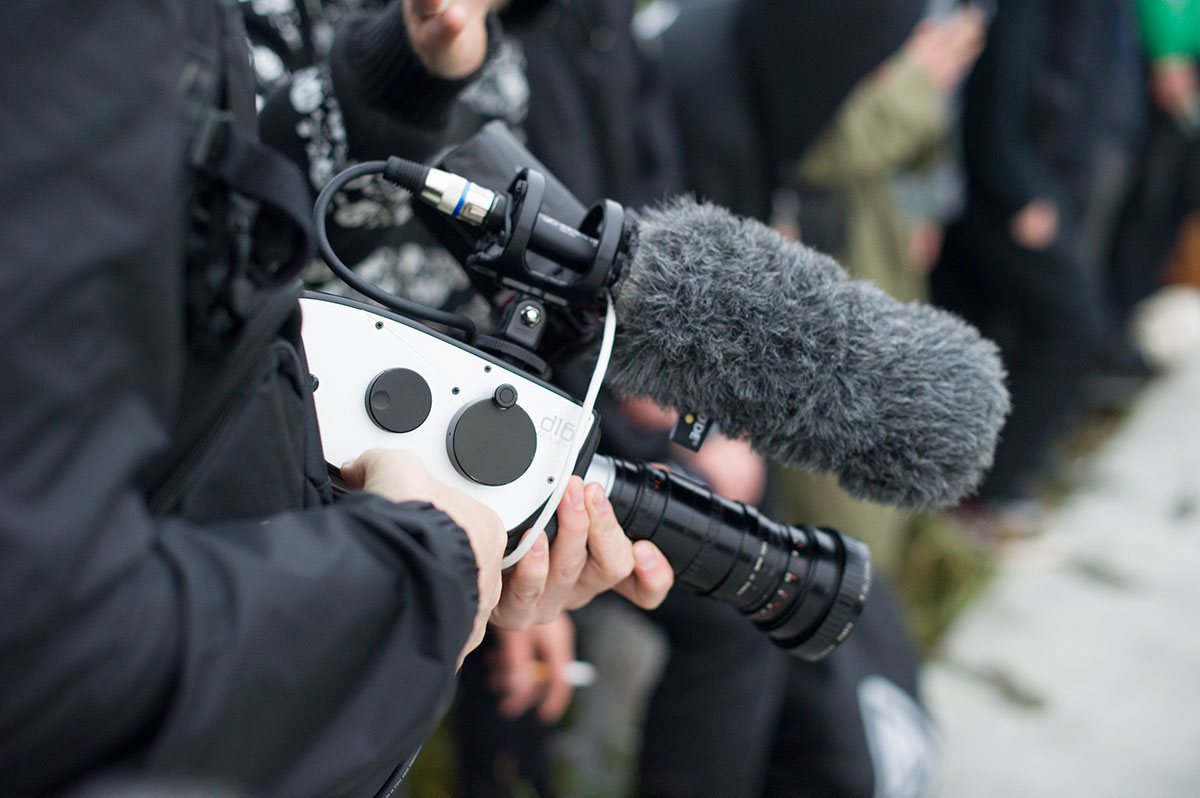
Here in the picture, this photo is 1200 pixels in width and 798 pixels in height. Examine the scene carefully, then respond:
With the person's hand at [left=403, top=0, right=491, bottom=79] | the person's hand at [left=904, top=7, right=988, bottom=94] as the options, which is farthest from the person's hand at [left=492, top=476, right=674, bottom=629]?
the person's hand at [left=904, top=7, right=988, bottom=94]

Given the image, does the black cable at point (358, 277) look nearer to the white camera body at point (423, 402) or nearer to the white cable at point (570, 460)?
the white camera body at point (423, 402)

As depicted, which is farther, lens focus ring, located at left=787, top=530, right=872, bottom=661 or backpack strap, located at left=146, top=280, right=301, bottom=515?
lens focus ring, located at left=787, top=530, right=872, bottom=661

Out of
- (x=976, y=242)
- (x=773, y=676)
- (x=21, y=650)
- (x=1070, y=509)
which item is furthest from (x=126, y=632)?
(x=1070, y=509)

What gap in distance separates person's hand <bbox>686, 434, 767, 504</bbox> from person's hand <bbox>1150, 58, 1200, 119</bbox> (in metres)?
2.58

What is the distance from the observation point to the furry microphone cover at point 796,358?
77cm

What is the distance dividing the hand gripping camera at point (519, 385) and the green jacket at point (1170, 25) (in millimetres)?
3112

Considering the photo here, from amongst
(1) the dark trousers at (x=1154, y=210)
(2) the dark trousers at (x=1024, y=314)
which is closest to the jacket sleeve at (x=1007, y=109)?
(2) the dark trousers at (x=1024, y=314)

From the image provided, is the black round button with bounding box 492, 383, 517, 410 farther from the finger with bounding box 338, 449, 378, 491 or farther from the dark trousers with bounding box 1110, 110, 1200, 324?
the dark trousers with bounding box 1110, 110, 1200, 324

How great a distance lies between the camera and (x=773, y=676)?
1.59m

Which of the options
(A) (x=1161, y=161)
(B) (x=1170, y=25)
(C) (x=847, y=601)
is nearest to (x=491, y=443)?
(C) (x=847, y=601)

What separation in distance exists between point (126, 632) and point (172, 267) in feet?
0.67

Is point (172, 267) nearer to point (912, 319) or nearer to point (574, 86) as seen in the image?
point (912, 319)

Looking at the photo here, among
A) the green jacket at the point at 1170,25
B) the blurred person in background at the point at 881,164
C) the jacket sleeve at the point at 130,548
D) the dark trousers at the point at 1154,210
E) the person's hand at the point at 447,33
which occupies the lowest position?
the jacket sleeve at the point at 130,548

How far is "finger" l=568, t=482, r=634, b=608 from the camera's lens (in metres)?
0.80
